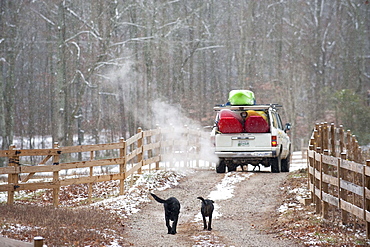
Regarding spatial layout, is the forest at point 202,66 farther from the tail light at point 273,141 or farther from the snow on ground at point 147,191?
the tail light at point 273,141

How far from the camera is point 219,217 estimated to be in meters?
11.3

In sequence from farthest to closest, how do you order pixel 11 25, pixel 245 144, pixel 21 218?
1. pixel 11 25
2. pixel 245 144
3. pixel 21 218

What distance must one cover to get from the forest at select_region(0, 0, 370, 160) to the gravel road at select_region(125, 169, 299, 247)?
69.1 feet

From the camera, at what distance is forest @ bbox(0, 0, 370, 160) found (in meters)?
37.9

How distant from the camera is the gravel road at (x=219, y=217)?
8.88 metres

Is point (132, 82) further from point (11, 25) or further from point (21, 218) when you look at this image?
point (21, 218)

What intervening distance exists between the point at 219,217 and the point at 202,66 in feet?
116

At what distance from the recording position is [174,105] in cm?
4003

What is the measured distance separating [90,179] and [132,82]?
2612cm

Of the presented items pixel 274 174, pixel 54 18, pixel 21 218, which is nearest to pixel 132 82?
pixel 54 18

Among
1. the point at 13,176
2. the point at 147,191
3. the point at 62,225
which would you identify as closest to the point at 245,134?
the point at 147,191

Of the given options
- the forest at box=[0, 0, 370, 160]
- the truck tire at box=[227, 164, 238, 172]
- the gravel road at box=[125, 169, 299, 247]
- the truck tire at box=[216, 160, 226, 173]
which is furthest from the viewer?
the forest at box=[0, 0, 370, 160]

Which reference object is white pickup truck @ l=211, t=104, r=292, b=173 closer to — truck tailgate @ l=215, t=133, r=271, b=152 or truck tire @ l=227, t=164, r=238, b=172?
truck tailgate @ l=215, t=133, r=271, b=152

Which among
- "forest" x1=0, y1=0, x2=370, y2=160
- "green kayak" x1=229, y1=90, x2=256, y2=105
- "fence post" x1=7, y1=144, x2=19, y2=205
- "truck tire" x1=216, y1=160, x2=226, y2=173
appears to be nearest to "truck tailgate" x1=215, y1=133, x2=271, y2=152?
"green kayak" x1=229, y1=90, x2=256, y2=105
